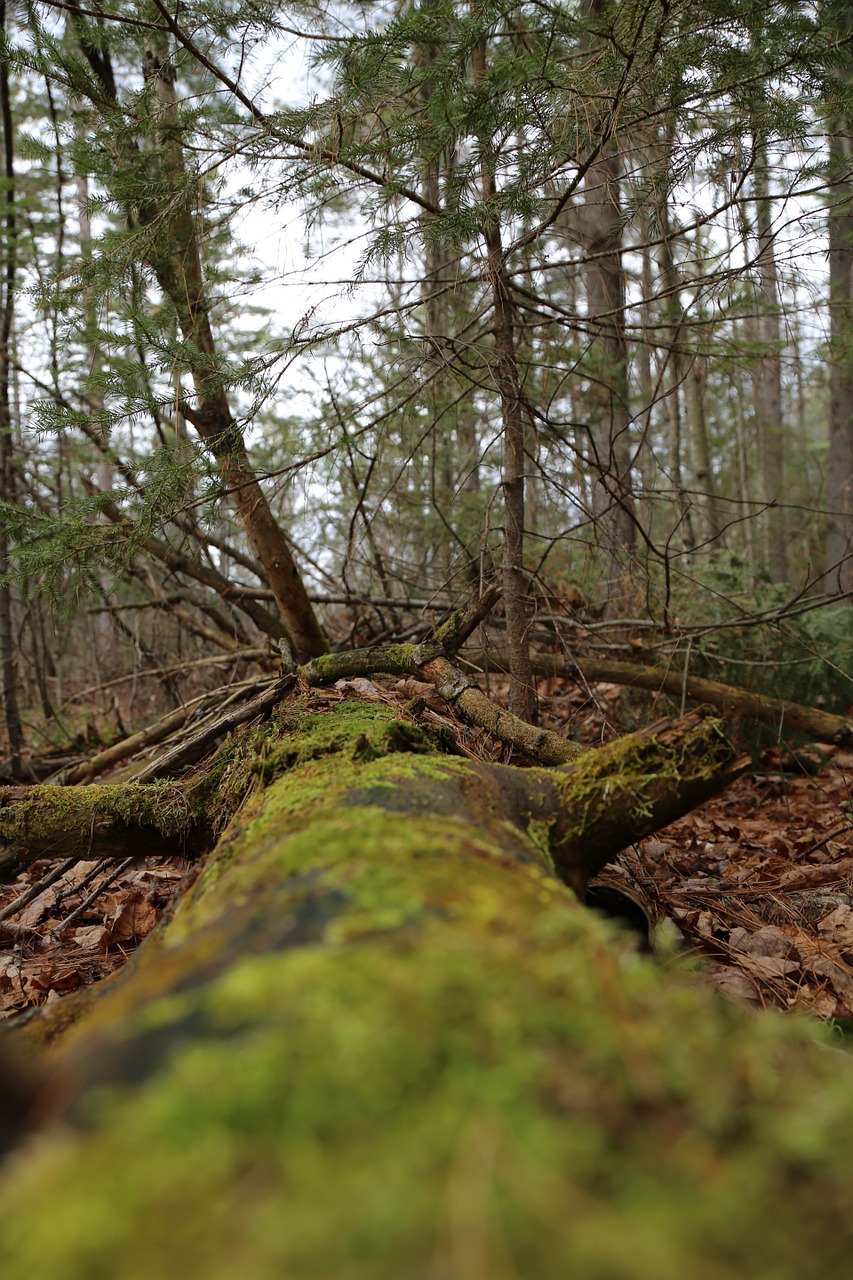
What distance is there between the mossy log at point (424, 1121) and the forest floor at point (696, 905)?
1250mm

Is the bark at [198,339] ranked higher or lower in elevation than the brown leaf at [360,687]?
higher

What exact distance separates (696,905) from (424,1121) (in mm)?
3035

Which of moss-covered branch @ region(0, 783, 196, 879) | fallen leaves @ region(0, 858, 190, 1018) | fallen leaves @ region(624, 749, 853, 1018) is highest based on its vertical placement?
moss-covered branch @ region(0, 783, 196, 879)

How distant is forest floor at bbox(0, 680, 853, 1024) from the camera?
2.77 metres

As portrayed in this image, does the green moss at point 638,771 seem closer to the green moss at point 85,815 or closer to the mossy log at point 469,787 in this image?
the mossy log at point 469,787

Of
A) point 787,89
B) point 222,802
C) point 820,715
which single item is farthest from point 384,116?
point 820,715

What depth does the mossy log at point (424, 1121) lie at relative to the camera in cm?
63

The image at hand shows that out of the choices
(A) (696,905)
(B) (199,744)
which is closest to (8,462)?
(B) (199,744)

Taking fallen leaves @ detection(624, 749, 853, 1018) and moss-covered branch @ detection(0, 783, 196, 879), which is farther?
moss-covered branch @ detection(0, 783, 196, 879)

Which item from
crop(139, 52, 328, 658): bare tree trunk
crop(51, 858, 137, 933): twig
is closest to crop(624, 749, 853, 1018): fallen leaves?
crop(51, 858, 137, 933): twig

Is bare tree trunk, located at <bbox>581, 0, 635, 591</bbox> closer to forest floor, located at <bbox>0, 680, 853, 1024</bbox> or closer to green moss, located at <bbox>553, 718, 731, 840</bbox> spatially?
forest floor, located at <bbox>0, 680, 853, 1024</bbox>

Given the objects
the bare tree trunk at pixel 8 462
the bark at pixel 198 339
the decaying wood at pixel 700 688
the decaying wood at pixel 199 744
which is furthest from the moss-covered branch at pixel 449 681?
the bare tree trunk at pixel 8 462

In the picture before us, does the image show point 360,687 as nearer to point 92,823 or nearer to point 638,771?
point 92,823

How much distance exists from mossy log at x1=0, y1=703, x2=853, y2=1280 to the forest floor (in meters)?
1.25
